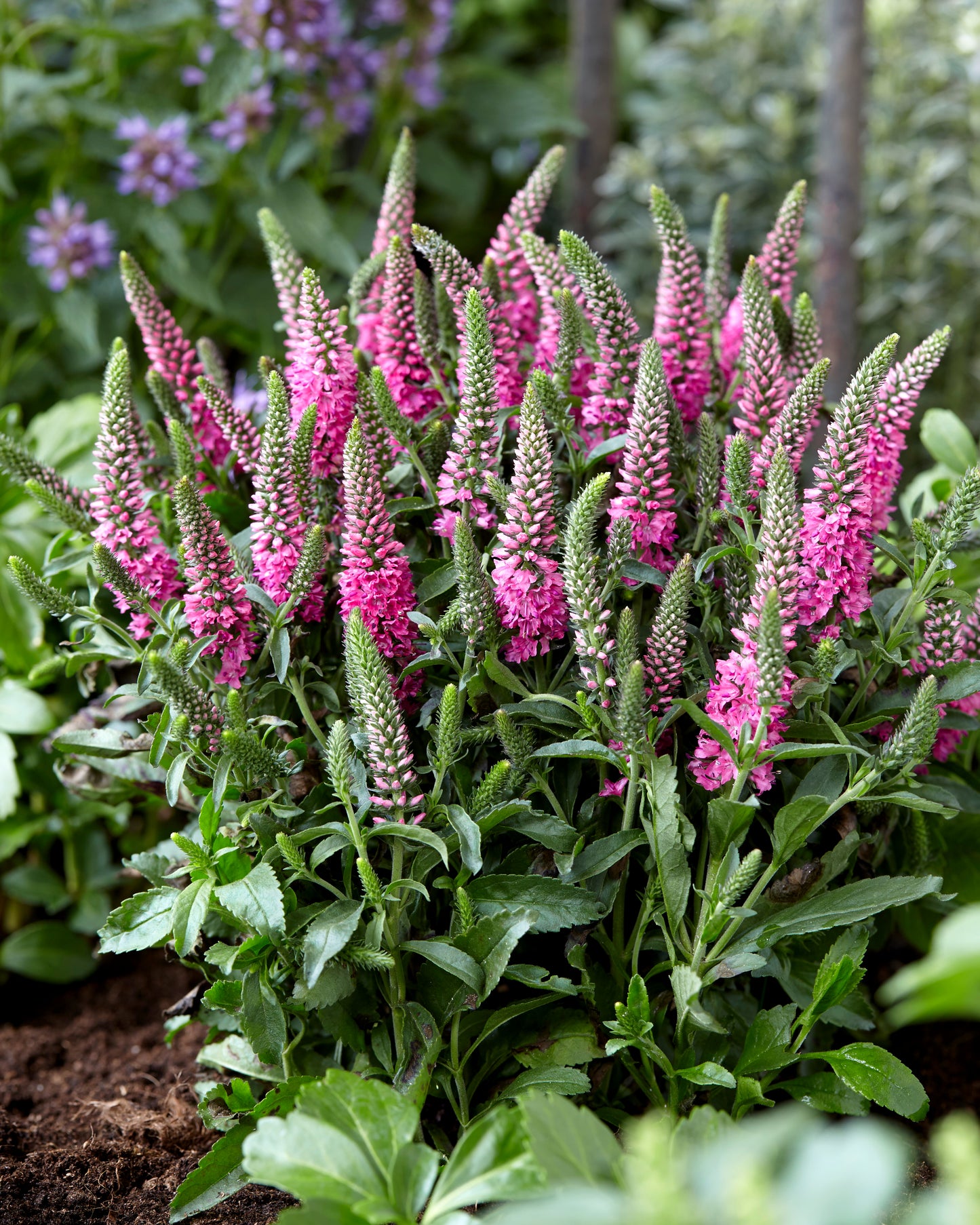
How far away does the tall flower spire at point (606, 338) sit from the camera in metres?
1.23

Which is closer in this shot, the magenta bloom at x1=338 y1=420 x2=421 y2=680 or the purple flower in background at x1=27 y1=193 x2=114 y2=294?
the magenta bloom at x1=338 y1=420 x2=421 y2=680

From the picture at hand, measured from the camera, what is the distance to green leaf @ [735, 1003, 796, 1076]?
120cm

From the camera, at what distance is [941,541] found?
1.19 m

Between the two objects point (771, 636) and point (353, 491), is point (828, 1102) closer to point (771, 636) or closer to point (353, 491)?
point (771, 636)

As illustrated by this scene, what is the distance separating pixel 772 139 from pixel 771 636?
3.42 meters

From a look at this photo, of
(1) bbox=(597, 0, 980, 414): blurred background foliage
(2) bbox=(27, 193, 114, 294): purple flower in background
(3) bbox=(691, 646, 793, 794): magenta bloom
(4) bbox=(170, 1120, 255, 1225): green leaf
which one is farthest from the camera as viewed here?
(1) bbox=(597, 0, 980, 414): blurred background foliage

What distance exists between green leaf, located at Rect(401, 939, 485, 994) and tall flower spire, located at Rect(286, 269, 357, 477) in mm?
533

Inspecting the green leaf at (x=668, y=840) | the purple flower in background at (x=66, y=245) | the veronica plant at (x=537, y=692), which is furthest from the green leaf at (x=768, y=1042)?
the purple flower in background at (x=66, y=245)

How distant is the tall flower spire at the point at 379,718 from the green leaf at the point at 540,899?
114 millimetres

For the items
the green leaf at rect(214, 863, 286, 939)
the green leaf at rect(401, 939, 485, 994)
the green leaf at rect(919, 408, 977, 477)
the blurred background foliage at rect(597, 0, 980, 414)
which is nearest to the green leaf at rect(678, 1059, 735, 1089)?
the green leaf at rect(401, 939, 485, 994)

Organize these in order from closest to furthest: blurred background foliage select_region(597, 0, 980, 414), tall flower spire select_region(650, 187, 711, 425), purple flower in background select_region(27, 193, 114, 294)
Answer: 1. tall flower spire select_region(650, 187, 711, 425)
2. purple flower in background select_region(27, 193, 114, 294)
3. blurred background foliage select_region(597, 0, 980, 414)

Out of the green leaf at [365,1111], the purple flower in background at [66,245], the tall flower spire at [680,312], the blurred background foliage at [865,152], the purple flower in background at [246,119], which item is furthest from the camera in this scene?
the blurred background foliage at [865,152]

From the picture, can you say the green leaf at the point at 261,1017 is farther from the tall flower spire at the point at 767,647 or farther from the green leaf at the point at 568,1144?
the tall flower spire at the point at 767,647

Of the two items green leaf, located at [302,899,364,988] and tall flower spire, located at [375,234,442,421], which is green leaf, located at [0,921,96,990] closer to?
green leaf, located at [302,899,364,988]
